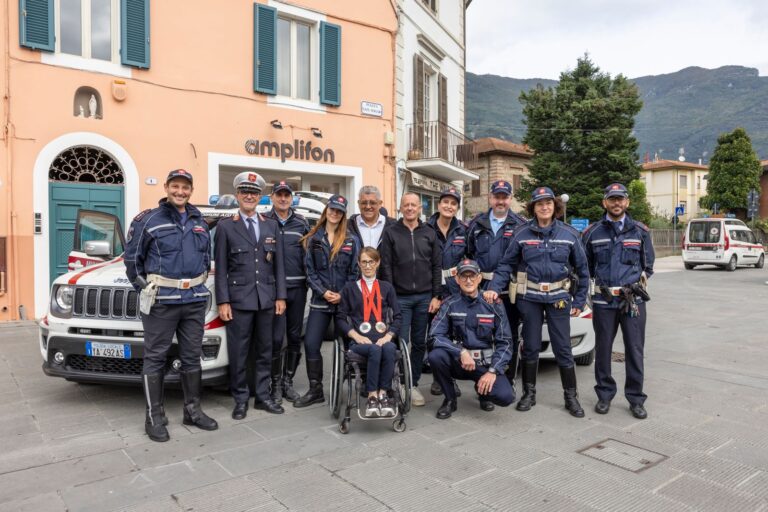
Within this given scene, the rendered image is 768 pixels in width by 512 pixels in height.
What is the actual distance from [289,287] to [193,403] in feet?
4.02

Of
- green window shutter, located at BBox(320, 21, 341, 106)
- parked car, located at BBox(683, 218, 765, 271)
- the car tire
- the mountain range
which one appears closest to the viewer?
the car tire

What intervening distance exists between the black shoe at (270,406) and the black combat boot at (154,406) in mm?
807

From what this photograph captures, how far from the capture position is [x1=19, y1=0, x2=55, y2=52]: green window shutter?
962 centimetres

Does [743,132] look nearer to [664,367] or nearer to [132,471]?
[664,367]

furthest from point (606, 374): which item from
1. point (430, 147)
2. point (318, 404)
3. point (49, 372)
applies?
point (430, 147)

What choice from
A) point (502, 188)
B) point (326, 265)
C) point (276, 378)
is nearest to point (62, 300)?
point (276, 378)

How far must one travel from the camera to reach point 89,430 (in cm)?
450

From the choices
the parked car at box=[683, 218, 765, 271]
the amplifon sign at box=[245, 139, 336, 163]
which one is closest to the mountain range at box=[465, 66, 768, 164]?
the parked car at box=[683, 218, 765, 271]

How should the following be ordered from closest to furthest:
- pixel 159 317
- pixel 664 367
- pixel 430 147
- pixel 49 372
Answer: pixel 159 317, pixel 49 372, pixel 664 367, pixel 430 147

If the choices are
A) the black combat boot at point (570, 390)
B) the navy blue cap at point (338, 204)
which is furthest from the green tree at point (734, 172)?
the navy blue cap at point (338, 204)

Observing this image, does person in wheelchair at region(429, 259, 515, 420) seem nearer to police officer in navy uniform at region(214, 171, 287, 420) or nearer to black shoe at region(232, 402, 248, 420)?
police officer in navy uniform at region(214, 171, 287, 420)

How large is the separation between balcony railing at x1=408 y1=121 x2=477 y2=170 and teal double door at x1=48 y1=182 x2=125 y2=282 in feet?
25.2

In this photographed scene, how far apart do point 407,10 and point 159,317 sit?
12.7 metres

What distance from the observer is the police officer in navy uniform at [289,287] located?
16.8 ft
